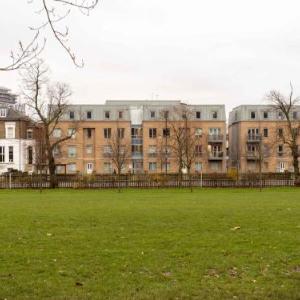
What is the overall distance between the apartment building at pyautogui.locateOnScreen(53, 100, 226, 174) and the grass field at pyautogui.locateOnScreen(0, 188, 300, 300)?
68.3 meters

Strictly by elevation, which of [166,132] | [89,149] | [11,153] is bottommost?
[11,153]

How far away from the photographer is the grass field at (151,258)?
9547 millimetres

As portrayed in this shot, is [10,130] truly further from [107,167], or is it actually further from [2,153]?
[107,167]

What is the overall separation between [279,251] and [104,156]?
7620 cm

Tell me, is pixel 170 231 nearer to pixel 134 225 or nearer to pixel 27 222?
pixel 134 225

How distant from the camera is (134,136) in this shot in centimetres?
9106

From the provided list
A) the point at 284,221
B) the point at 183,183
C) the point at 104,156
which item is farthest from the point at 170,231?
the point at 104,156

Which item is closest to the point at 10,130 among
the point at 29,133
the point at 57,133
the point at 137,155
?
the point at 29,133

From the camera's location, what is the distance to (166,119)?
83000 millimetres

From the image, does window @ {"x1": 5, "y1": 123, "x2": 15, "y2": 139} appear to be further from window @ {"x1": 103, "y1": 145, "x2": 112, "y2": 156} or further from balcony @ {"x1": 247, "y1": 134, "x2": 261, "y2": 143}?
balcony @ {"x1": 247, "y1": 134, "x2": 261, "y2": 143}

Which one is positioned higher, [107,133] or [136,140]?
[107,133]

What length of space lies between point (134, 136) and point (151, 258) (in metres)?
78.9

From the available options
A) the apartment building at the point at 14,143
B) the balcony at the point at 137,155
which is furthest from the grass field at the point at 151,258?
the balcony at the point at 137,155

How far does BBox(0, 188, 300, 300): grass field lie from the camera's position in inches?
376
